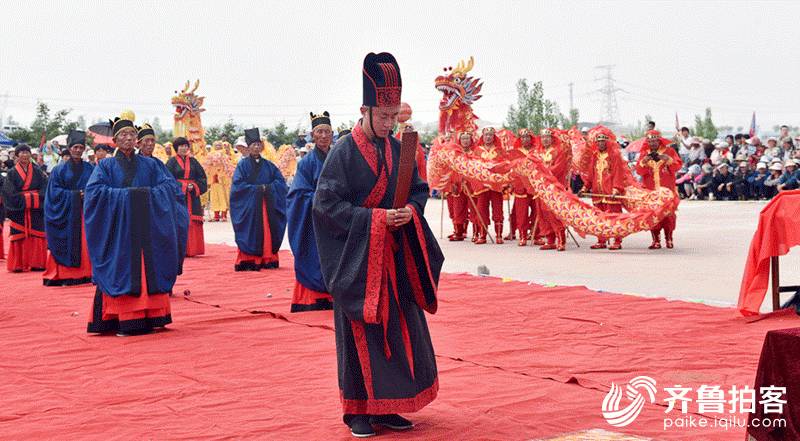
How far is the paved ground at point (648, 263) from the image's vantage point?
8.80 metres

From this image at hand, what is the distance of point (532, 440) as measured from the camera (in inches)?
161

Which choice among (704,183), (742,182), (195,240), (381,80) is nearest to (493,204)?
(195,240)

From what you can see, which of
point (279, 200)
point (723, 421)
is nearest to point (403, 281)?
point (723, 421)

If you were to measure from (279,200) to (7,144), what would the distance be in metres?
21.7

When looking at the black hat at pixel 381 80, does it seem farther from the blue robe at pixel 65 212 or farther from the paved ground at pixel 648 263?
the blue robe at pixel 65 212

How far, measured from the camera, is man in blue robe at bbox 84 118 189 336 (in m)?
6.94

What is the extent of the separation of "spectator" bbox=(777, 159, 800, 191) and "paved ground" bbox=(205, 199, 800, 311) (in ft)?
8.12

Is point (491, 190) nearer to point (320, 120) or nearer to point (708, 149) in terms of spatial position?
point (320, 120)

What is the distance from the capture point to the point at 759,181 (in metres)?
20.8

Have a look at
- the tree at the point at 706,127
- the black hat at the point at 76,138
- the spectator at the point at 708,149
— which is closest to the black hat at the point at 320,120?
the black hat at the point at 76,138

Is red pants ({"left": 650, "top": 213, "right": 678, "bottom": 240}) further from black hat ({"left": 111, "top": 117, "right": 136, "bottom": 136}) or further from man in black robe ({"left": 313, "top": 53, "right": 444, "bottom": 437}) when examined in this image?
man in black robe ({"left": 313, "top": 53, "right": 444, "bottom": 437})

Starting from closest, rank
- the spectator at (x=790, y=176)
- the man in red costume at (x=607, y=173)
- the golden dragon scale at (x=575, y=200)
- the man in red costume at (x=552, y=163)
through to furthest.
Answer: the golden dragon scale at (x=575, y=200)
the man in red costume at (x=607, y=173)
the man in red costume at (x=552, y=163)
the spectator at (x=790, y=176)

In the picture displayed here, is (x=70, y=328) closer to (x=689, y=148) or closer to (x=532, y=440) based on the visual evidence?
(x=532, y=440)

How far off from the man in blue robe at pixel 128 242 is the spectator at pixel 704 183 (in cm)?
1718
